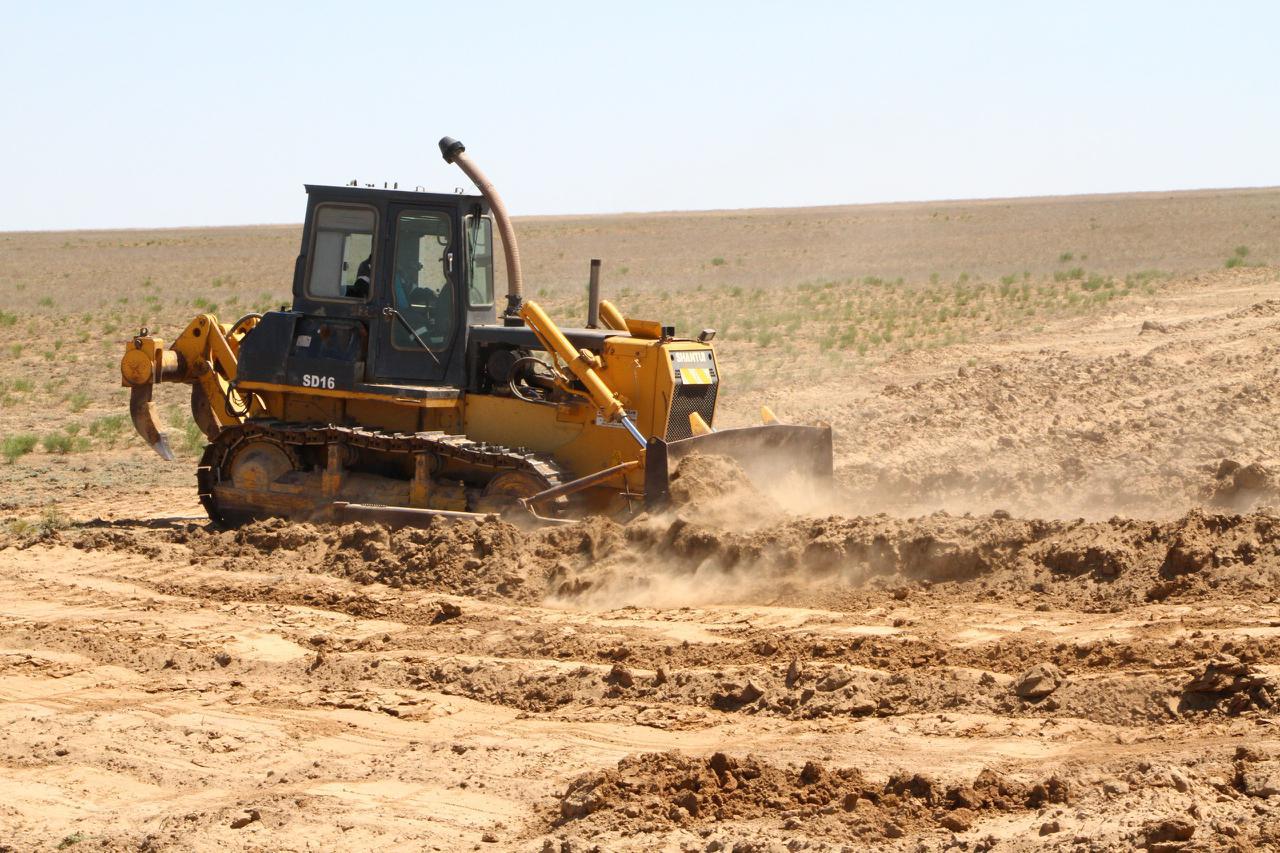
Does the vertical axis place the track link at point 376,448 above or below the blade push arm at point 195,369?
below

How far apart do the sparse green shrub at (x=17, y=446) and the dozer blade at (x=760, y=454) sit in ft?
32.3

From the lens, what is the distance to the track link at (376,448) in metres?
11.3

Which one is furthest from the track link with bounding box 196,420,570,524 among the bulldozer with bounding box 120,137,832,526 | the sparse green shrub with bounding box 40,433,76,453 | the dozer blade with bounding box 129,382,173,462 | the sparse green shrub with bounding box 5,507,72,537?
the sparse green shrub with bounding box 40,433,76,453

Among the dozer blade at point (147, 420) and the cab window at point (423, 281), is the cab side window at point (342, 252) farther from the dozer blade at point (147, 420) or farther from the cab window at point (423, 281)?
the dozer blade at point (147, 420)

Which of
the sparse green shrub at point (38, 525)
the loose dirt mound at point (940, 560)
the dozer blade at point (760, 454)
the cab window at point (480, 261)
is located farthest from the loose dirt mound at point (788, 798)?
the sparse green shrub at point (38, 525)

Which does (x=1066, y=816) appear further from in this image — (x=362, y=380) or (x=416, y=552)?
(x=362, y=380)

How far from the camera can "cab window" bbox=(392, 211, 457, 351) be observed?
38.4 feet

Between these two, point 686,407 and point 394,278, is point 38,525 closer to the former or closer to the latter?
point 394,278

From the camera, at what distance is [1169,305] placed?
27.9 metres

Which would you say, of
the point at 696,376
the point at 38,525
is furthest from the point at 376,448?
the point at 38,525

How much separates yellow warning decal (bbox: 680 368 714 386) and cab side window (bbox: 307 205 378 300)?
2686 mm

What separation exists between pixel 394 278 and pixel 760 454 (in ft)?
10.8

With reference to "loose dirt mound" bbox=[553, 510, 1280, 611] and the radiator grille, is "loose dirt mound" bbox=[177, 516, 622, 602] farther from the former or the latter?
the radiator grille

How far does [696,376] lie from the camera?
38.6ft
